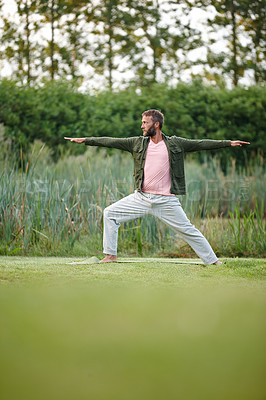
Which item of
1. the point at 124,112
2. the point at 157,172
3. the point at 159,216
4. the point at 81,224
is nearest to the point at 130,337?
the point at 159,216

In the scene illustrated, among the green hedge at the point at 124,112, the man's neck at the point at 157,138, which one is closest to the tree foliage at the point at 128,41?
the green hedge at the point at 124,112

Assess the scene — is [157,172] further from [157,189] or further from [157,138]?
[157,138]

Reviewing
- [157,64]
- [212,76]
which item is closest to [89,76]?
[157,64]

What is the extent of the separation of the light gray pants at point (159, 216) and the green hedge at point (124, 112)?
Result: 528cm

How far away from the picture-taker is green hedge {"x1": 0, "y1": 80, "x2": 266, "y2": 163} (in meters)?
10.1

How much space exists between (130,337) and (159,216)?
258 cm

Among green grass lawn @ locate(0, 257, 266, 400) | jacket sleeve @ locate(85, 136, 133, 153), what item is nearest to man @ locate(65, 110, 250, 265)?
jacket sleeve @ locate(85, 136, 133, 153)

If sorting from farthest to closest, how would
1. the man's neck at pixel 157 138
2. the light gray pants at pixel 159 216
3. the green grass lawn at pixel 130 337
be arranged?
the man's neck at pixel 157 138
the light gray pants at pixel 159 216
the green grass lawn at pixel 130 337

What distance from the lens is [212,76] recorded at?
1650cm

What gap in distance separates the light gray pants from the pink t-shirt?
0.21 feet

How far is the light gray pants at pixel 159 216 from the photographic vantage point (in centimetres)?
464

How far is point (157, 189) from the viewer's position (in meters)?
4.74

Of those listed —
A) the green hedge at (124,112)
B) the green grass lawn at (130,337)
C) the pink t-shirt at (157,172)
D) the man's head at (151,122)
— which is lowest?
the green grass lawn at (130,337)

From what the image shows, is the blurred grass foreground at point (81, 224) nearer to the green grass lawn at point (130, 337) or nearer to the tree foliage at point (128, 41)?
the green grass lawn at point (130, 337)
